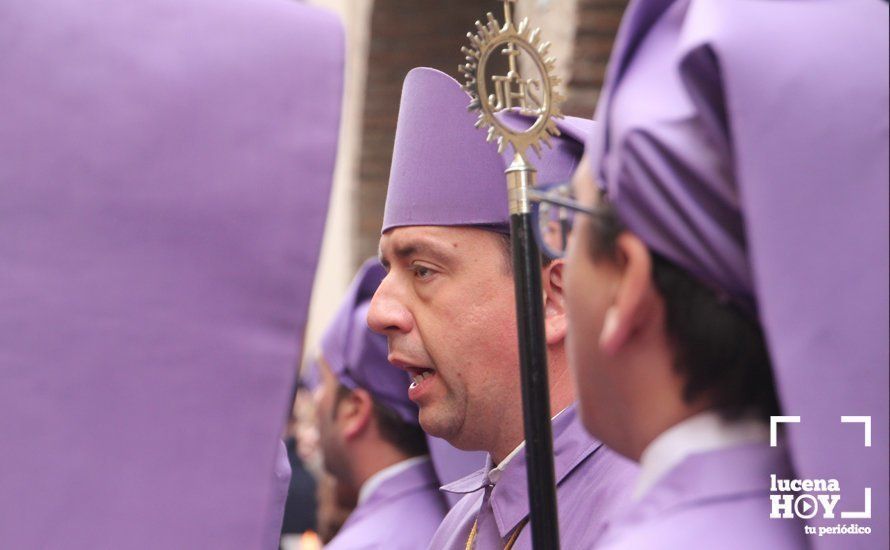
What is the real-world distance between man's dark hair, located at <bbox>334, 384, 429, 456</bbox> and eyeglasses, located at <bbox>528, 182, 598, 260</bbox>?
7.29 ft

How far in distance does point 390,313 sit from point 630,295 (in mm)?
1295

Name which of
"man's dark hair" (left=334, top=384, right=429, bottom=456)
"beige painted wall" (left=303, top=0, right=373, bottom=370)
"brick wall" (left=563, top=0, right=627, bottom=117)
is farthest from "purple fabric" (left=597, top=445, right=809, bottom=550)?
"beige painted wall" (left=303, top=0, right=373, bottom=370)

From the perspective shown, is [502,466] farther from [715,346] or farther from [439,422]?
[715,346]

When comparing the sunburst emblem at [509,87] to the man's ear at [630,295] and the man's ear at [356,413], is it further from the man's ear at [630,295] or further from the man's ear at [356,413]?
the man's ear at [356,413]

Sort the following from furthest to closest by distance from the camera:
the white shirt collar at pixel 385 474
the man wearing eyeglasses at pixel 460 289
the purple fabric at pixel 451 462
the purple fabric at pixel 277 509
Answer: the white shirt collar at pixel 385 474 < the purple fabric at pixel 451 462 < the man wearing eyeglasses at pixel 460 289 < the purple fabric at pixel 277 509

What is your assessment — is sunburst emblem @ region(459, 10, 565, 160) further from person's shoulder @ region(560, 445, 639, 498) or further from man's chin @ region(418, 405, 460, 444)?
man's chin @ region(418, 405, 460, 444)

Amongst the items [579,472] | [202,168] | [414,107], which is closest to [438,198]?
[414,107]

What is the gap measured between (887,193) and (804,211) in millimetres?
104

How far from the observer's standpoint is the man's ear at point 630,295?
150cm

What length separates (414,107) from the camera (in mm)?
2789

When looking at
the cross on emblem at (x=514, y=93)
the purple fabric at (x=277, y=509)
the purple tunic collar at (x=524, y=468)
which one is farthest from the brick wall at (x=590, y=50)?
the purple fabric at (x=277, y=509)

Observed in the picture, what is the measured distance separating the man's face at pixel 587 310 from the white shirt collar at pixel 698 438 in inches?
4.4

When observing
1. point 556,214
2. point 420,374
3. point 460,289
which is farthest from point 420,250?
point 556,214

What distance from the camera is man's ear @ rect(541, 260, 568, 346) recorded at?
8.80ft
